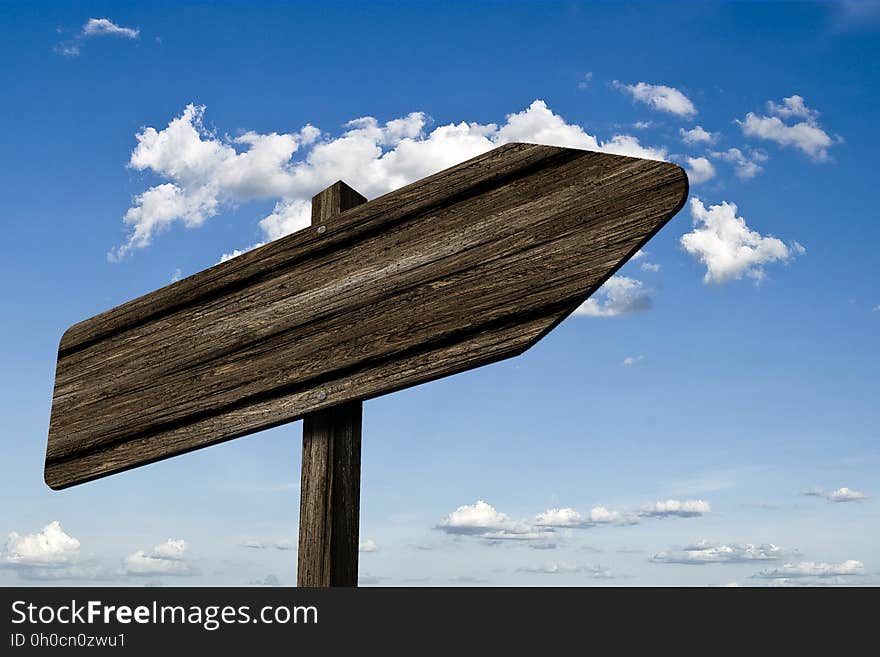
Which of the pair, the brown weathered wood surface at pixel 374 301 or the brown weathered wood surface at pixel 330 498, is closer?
the brown weathered wood surface at pixel 374 301

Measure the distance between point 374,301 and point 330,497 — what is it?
48cm

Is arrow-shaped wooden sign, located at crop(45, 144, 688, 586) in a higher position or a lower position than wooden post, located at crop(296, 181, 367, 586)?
higher

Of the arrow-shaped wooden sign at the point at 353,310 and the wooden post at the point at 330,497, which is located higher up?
the arrow-shaped wooden sign at the point at 353,310

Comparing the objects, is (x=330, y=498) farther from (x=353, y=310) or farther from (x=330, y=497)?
(x=353, y=310)

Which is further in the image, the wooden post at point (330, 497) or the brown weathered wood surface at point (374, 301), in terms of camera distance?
the wooden post at point (330, 497)

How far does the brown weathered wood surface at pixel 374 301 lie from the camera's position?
5.55 feet

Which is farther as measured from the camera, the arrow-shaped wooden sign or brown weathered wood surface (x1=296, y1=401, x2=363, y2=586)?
brown weathered wood surface (x1=296, y1=401, x2=363, y2=586)

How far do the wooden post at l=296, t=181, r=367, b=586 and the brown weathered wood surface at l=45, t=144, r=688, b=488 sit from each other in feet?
0.32

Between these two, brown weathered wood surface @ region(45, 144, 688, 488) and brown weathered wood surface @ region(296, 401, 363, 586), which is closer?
brown weathered wood surface @ region(45, 144, 688, 488)

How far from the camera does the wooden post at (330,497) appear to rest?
6.30 feet

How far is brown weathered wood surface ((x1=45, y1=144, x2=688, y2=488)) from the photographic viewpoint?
1.69 meters

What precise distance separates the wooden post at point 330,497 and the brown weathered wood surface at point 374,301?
96 mm

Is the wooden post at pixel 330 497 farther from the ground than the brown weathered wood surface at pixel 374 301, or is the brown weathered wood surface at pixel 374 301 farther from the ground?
the brown weathered wood surface at pixel 374 301

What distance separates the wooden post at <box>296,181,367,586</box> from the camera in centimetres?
192
